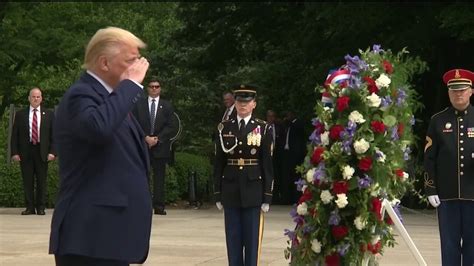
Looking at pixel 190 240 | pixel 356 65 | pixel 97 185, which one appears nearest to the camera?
pixel 97 185

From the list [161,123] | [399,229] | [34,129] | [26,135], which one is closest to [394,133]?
[399,229]

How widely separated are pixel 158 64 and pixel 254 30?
31.9 ft

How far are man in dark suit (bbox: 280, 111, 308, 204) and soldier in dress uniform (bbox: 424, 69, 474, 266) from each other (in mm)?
12609

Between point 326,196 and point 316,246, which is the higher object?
point 326,196

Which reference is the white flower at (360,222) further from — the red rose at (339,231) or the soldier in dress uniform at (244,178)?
the soldier in dress uniform at (244,178)

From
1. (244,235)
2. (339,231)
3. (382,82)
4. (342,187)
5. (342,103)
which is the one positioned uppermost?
(382,82)

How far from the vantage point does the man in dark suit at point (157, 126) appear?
17.5 meters

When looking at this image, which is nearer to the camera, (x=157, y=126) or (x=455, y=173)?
(x=455, y=173)

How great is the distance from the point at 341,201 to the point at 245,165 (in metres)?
2.25

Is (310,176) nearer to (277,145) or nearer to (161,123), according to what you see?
(161,123)

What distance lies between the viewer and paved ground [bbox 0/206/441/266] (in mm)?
12094

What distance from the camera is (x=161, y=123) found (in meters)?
17.7

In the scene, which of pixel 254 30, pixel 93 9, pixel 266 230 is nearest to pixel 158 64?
pixel 93 9

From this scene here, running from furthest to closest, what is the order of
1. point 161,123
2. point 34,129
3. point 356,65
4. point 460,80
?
point 34,129 < point 161,123 < point 460,80 < point 356,65
